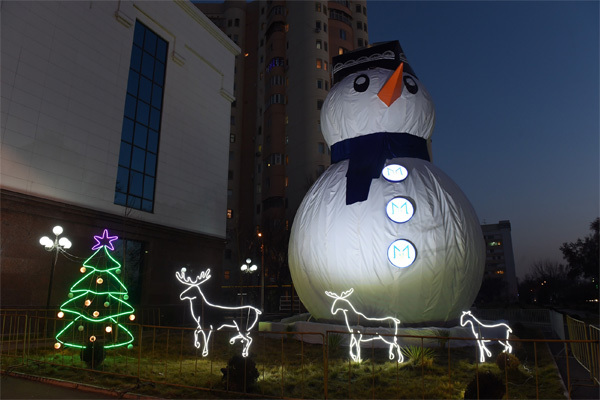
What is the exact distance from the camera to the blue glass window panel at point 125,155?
2044cm

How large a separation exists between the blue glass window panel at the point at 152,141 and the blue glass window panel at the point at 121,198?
10.9ft

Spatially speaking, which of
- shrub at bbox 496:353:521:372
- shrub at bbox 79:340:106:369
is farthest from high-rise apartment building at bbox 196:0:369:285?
shrub at bbox 496:353:521:372

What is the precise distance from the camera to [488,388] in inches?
236

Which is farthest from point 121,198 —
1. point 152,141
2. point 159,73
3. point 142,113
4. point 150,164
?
point 159,73

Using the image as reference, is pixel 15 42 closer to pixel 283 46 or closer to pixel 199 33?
pixel 199 33

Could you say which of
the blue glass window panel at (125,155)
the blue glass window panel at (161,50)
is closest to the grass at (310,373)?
the blue glass window panel at (125,155)

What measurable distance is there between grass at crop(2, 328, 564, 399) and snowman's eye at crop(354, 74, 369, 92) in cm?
721

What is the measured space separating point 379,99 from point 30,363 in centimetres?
1111

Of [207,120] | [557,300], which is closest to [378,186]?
[207,120]

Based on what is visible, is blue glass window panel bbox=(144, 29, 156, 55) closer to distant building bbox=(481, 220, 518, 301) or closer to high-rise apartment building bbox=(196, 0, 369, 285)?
high-rise apartment building bbox=(196, 0, 369, 285)

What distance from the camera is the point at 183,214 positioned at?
23703mm

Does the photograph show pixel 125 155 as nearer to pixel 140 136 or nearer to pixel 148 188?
pixel 140 136

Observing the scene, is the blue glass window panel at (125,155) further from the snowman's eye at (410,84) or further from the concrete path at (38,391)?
the snowman's eye at (410,84)

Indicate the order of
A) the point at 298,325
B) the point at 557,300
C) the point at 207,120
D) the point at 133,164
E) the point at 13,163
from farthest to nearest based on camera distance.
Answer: the point at 557,300 < the point at 207,120 < the point at 133,164 < the point at 13,163 < the point at 298,325
